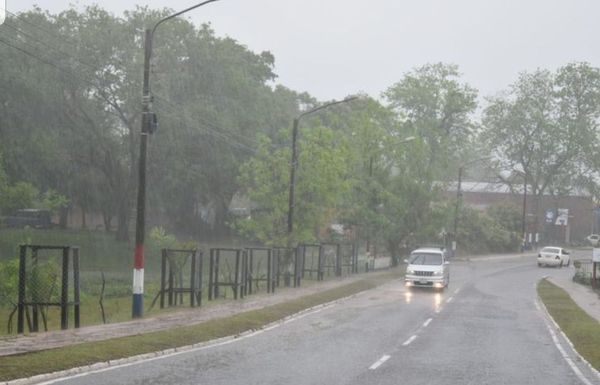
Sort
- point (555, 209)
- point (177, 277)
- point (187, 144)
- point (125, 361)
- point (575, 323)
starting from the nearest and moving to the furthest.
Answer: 1. point (125, 361)
2. point (575, 323)
3. point (177, 277)
4. point (187, 144)
5. point (555, 209)

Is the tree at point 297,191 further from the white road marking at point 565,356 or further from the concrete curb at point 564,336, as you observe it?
the white road marking at point 565,356

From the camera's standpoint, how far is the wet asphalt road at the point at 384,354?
1225 cm

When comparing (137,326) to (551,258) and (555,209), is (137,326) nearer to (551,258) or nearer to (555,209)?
(551,258)

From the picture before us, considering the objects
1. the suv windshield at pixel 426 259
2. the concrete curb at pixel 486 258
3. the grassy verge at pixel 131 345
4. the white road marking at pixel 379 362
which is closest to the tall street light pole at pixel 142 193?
the grassy verge at pixel 131 345

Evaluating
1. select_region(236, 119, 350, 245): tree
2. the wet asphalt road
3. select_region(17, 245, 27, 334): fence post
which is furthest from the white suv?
select_region(17, 245, 27, 334): fence post

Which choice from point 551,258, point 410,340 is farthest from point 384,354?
point 551,258

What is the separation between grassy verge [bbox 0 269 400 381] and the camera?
11711mm

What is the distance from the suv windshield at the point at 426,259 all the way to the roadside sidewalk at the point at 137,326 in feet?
26.0

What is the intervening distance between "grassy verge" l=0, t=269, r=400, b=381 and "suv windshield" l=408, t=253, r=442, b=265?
1322cm

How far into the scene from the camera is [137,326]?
726 inches

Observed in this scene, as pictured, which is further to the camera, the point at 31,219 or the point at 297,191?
the point at 31,219

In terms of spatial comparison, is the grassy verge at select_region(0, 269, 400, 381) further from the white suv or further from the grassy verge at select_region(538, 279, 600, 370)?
the white suv

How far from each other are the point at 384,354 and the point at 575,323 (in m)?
10.1

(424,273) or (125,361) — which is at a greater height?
(125,361)
